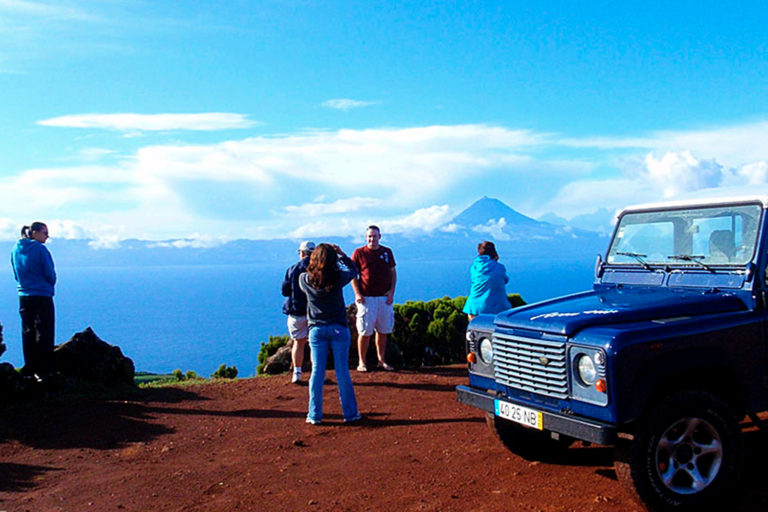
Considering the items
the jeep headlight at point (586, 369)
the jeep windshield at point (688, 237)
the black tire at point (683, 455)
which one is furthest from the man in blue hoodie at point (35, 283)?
the black tire at point (683, 455)

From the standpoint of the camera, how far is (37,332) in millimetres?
9531

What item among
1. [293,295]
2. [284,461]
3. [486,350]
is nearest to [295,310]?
[293,295]

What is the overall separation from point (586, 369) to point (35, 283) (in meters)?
7.80

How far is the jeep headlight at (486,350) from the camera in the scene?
5.70 meters

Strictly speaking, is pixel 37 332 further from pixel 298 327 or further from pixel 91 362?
pixel 298 327

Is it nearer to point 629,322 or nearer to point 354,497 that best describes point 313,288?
point 354,497

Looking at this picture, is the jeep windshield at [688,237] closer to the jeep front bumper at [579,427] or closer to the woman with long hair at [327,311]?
the jeep front bumper at [579,427]

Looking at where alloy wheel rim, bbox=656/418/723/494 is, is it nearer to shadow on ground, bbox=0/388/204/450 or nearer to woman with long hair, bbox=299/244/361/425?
woman with long hair, bbox=299/244/361/425

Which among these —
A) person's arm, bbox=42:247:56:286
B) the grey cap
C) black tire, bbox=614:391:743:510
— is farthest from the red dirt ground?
the grey cap

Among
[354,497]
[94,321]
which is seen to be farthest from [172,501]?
[94,321]

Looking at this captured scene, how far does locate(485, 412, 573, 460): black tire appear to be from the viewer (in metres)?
5.93

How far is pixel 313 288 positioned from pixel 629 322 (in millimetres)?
3691

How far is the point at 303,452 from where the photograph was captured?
6.73 meters

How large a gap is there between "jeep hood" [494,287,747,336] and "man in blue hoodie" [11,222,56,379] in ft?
22.2
